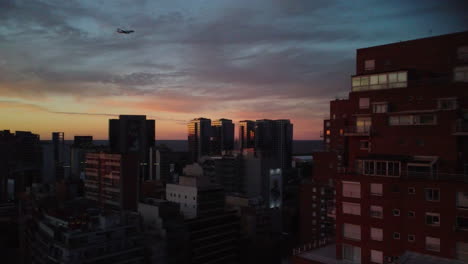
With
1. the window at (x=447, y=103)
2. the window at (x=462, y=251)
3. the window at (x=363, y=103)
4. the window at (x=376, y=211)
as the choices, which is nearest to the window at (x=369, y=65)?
the window at (x=363, y=103)

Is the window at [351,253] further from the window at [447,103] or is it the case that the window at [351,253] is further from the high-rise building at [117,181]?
the high-rise building at [117,181]

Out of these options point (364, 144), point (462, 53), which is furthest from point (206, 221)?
point (462, 53)

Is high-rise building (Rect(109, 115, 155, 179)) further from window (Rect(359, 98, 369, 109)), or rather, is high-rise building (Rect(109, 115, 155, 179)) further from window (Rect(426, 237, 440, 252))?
window (Rect(426, 237, 440, 252))

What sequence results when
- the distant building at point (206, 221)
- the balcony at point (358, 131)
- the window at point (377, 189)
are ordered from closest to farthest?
the window at point (377, 189) → the balcony at point (358, 131) → the distant building at point (206, 221)

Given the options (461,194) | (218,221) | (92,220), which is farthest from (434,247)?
(218,221)

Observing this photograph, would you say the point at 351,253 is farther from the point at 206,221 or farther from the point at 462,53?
the point at 206,221

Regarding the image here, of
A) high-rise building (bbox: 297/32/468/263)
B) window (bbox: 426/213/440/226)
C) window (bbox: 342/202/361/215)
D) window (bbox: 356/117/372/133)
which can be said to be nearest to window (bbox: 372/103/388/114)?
high-rise building (bbox: 297/32/468/263)
